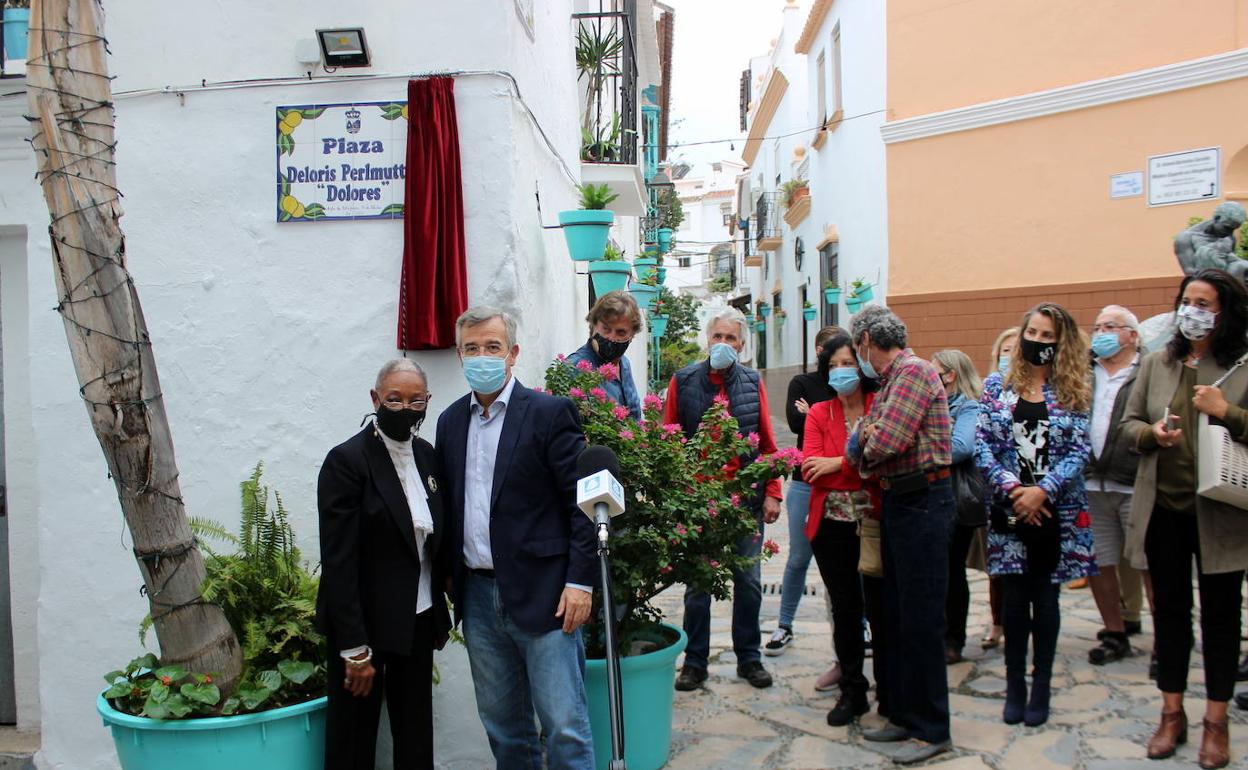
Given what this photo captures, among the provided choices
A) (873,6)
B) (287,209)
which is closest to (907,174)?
(873,6)

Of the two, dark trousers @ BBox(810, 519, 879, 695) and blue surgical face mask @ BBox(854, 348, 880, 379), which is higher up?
blue surgical face mask @ BBox(854, 348, 880, 379)

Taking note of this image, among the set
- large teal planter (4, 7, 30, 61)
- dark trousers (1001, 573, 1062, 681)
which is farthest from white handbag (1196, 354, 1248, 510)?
large teal planter (4, 7, 30, 61)

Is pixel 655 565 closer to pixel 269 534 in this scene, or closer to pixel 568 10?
pixel 269 534

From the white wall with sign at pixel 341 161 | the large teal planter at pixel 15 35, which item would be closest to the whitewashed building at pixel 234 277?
the white wall with sign at pixel 341 161

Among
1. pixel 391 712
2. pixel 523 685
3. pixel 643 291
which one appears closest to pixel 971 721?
pixel 523 685

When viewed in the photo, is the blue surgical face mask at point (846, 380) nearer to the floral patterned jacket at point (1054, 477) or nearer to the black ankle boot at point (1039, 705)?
the floral patterned jacket at point (1054, 477)

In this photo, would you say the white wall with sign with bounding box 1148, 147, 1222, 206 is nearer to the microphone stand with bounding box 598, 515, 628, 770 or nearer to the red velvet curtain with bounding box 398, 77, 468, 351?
the red velvet curtain with bounding box 398, 77, 468, 351

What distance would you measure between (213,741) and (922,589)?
297cm

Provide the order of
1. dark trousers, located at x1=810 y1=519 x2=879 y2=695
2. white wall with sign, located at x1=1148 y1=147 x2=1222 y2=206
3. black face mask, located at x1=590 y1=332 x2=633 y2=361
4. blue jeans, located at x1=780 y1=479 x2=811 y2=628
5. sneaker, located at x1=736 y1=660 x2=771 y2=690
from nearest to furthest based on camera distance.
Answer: dark trousers, located at x1=810 y1=519 x2=879 y2=695 < black face mask, located at x1=590 y1=332 x2=633 y2=361 < sneaker, located at x1=736 y1=660 x2=771 y2=690 < blue jeans, located at x1=780 y1=479 x2=811 y2=628 < white wall with sign, located at x1=1148 y1=147 x2=1222 y2=206

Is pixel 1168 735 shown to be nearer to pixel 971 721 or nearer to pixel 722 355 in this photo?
pixel 971 721

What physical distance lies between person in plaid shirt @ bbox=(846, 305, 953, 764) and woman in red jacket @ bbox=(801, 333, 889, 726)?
264mm

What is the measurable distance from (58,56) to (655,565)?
9.73 ft

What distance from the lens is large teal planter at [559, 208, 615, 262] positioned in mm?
5691

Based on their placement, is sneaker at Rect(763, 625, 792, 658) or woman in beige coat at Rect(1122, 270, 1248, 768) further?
sneaker at Rect(763, 625, 792, 658)
